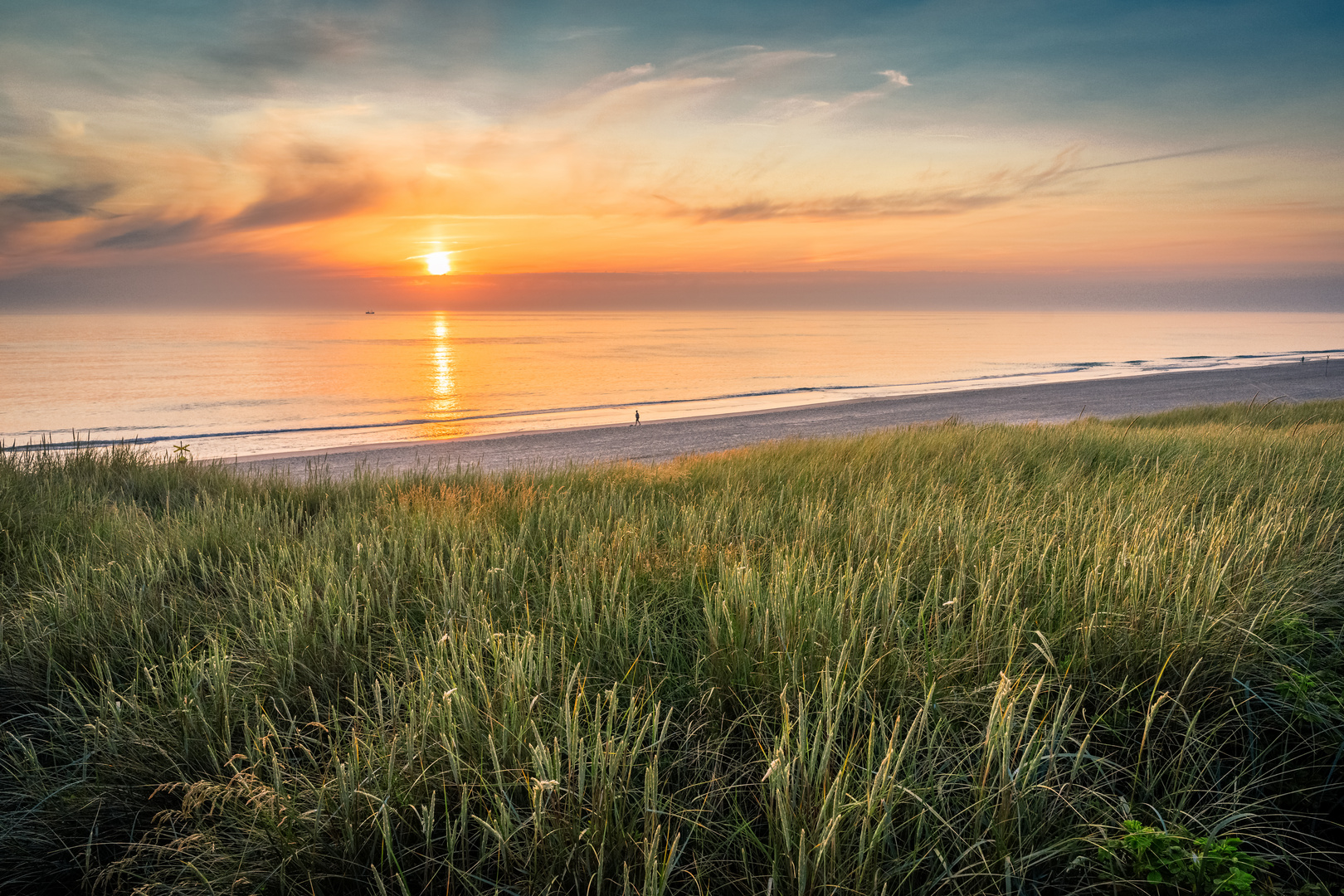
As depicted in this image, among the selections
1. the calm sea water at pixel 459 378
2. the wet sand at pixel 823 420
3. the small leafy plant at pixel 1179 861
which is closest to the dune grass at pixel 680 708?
the small leafy plant at pixel 1179 861

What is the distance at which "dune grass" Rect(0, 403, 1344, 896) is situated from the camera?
6.44ft

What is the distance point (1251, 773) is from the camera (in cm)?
251

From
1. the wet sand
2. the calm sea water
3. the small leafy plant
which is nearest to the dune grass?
the small leafy plant

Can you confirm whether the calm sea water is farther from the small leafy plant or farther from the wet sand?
the small leafy plant

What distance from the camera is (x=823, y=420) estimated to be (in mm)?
23016

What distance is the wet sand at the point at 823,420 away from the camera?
55.1 ft

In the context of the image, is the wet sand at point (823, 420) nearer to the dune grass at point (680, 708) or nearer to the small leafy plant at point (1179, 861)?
the dune grass at point (680, 708)

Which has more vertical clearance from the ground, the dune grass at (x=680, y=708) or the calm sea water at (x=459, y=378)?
the calm sea water at (x=459, y=378)

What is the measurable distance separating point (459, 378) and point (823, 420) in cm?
2555

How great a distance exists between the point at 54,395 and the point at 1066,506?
129 feet

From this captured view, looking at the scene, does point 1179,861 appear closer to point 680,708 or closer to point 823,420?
point 680,708

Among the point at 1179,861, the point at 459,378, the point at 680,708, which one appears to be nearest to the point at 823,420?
the point at 680,708

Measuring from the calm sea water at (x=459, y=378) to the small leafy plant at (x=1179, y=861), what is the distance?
21.4 meters

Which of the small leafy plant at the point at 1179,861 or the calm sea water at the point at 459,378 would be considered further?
the calm sea water at the point at 459,378
